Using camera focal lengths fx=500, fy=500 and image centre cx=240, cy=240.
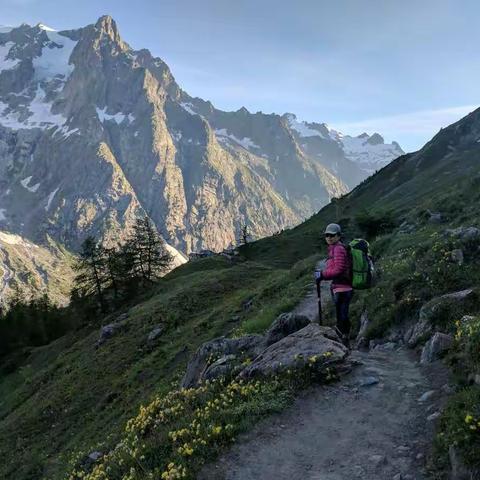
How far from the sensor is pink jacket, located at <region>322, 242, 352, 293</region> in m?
16.2

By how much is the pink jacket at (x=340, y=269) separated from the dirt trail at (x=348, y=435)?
3.67 metres

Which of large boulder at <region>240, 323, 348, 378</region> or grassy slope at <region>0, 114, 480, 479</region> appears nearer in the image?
large boulder at <region>240, 323, 348, 378</region>

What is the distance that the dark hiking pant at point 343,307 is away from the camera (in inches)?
649

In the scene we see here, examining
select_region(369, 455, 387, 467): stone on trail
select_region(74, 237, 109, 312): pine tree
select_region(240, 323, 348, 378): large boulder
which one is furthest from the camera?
select_region(74, 237, 109, 312): pine tree

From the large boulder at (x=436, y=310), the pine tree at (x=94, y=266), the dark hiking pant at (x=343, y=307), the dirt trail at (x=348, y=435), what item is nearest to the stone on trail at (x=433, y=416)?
the dirt trail at (x=348, y=435)

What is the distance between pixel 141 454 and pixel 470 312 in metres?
9.38

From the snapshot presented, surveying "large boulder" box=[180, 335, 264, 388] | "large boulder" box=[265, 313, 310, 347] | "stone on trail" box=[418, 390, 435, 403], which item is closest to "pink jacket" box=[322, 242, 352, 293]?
"large boulder" box=[265, 313, 310, 347]

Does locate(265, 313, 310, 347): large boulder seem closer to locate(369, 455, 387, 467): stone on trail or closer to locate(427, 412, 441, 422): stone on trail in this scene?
locate(427, 412, 441, 422): stone on trail

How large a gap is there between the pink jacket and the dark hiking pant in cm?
20

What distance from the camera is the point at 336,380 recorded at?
12.7m

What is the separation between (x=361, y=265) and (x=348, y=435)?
22.1 feet

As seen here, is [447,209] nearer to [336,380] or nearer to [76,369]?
[336,380]

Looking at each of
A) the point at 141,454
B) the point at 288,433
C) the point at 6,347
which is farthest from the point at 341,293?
the point at 6,347

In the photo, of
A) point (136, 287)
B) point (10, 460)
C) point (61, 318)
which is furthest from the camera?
point (61, 318)
